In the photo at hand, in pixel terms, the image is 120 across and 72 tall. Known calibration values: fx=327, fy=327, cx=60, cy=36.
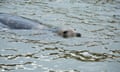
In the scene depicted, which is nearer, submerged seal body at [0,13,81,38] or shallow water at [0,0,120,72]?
shallow water at [0,0,120,72]

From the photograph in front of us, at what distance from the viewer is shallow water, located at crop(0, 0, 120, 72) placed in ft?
26.2

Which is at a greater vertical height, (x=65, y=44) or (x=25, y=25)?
(x=25, y=25)

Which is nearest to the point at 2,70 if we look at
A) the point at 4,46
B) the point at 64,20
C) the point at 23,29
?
the point at 4,46

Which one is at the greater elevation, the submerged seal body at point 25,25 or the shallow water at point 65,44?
the submerged seal body at point 25,25

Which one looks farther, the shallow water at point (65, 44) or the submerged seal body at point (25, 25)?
the submerged seal body at point (25, 25)

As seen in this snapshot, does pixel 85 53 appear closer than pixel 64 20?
Yes

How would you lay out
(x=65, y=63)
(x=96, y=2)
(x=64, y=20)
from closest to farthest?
(x=65, y=63) < (x=64, y=20) < (x=96, y=2)

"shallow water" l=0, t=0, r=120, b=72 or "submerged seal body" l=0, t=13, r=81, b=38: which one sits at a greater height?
"submerged seal body" l=0, t=13, r=81, b=38

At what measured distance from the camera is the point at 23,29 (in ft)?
37.5

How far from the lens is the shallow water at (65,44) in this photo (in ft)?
26.2

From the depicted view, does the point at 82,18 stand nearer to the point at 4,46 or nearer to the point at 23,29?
the point at 23,29

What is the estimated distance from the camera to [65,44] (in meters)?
9.87

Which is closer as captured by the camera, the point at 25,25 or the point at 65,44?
the point at 65,44

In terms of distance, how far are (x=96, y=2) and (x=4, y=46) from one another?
398 inches
